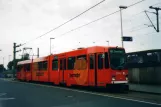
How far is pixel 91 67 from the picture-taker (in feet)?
75.7

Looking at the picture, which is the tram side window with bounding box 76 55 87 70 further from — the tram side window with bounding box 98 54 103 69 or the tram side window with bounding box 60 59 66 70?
the tram side window with bounding box 60 59 66 70

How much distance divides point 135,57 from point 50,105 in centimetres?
1739

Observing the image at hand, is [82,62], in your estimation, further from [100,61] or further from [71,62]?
[100,61]

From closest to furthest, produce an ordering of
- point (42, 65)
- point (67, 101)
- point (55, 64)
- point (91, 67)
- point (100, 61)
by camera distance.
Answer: point (67, 101) < point (100, 61) < point (91, 67) < point (55, 64) < point (42, 65)

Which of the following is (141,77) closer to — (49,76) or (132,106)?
(49,76)

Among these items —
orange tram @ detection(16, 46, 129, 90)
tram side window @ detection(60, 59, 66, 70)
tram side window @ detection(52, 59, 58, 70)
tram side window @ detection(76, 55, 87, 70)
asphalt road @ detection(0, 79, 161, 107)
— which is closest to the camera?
Answer: asphalt road @ detection(0, 79, 161, 107)

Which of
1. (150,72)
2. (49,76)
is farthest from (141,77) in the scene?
(49,76)

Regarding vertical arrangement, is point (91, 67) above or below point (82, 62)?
below

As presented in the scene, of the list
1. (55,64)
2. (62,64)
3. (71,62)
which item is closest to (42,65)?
(55,64)

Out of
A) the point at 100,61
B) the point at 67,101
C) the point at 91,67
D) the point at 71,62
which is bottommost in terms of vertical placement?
the point at 67,101

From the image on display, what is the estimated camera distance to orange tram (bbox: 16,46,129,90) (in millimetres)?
21484

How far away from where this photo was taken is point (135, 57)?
3017 centimetres

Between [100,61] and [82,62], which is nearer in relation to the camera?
[100,61]

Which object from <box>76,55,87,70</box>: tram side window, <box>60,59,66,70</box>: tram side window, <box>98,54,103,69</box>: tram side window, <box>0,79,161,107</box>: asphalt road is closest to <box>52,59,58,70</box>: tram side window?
<box>60,59,66,70</box>: tram side window
